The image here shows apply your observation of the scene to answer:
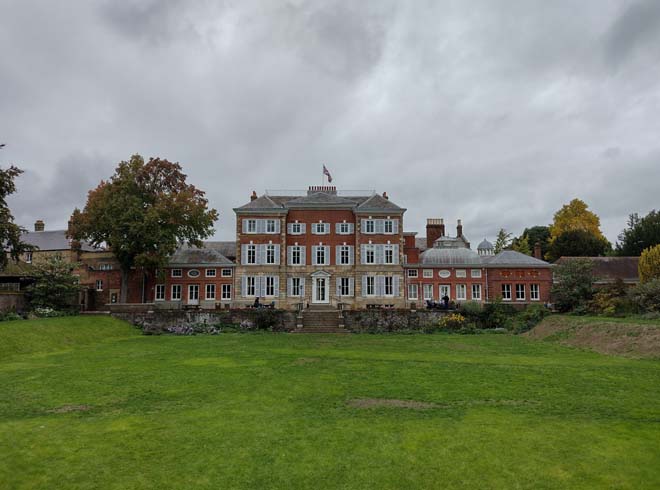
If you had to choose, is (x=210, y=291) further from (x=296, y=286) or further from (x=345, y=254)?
(x=345, y=254)

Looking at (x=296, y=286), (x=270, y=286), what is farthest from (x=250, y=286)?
(x=296, y=286)

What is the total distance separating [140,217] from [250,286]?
10801 millimetres

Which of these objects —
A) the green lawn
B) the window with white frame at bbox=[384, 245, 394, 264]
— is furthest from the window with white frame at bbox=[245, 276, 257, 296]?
the green lawn

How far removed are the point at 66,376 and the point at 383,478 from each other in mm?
12495

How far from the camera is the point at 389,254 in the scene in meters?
40.3

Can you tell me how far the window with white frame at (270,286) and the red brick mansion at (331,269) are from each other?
0.29ft

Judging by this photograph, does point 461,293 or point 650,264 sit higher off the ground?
point 650,264

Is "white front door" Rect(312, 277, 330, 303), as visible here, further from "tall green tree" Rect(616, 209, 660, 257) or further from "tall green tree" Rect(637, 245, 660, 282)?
"tall green tree" Rect(616, 209, 660, 257)

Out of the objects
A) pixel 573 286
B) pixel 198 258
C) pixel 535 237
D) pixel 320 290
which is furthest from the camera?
pixel 535 237

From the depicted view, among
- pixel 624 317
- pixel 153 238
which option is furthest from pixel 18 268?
pixel 624 317

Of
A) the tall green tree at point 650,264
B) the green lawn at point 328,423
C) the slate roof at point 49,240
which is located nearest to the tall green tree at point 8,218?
the green lawn at point 328,423

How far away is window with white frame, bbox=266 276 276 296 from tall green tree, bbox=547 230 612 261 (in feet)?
123

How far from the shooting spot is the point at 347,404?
36.5 feet

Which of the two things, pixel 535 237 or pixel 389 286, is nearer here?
pixel 389 286
